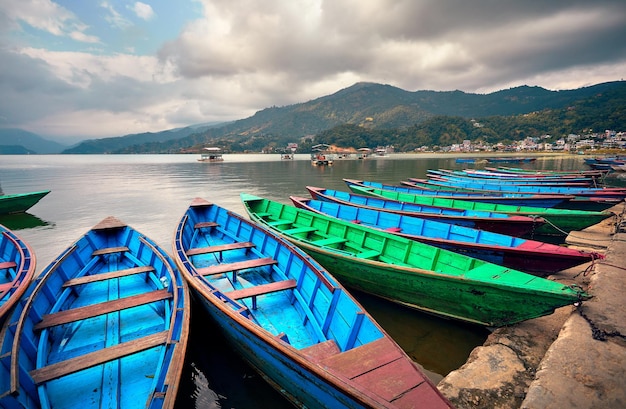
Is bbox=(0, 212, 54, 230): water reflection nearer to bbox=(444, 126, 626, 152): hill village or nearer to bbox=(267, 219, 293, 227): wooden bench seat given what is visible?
bbox=(267, 219, 293, 227): wooden bench seat

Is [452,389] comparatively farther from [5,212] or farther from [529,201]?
[5,212]

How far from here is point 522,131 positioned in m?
170

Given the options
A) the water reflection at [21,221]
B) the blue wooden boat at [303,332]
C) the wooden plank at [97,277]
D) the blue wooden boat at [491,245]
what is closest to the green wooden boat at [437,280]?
the blue wooden boat at [491,245]

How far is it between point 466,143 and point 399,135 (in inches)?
1612

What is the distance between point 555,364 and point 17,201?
106ft

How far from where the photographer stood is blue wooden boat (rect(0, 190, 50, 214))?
21.1 meters

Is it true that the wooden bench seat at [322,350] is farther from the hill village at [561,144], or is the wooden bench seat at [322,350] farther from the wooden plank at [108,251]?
the hill village at [561,144]

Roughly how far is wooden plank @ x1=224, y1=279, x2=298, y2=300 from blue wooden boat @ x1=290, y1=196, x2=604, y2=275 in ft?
17.4

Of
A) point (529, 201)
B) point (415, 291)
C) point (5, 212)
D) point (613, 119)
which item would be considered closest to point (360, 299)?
point (415, 291)

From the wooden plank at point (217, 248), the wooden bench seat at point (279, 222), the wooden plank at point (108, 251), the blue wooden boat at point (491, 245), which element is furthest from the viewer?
the wooden bench seat at point (279, 222)

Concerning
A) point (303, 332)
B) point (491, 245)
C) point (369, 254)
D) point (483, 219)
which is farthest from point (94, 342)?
point (483, 219)

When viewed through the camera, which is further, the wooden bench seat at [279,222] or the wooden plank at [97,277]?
the wooden bench seat at [279,222]

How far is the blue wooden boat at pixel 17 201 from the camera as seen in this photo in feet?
69.3

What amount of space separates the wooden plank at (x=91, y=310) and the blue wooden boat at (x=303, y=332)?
0.92 metres
